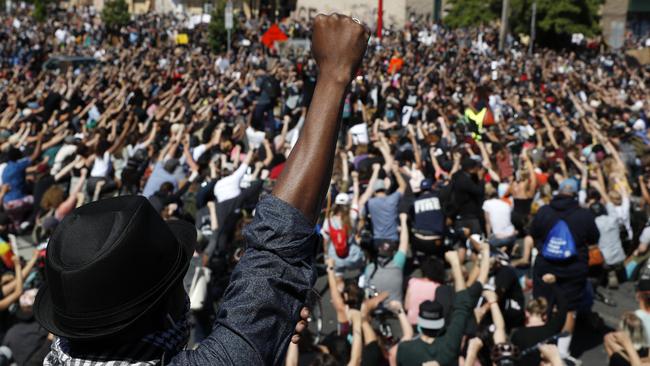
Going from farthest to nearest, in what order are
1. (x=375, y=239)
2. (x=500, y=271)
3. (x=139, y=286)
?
1. (x=375, y=239)
2. (x=500, y=271)
3. (x=139, y=286)

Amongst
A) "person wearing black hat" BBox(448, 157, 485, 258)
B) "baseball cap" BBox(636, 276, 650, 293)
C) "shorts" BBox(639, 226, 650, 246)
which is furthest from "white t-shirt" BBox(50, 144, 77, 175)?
"baseball cap" BBox(636, 276, 650, 293)

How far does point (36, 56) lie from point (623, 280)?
26.7 metres

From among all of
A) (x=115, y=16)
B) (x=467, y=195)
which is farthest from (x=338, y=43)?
(x=115, y=16)

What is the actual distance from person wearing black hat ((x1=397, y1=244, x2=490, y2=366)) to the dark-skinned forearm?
3.42 meters

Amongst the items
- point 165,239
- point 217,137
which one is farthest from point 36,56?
point 165,239

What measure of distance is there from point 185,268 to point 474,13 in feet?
158

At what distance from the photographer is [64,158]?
34.4ft

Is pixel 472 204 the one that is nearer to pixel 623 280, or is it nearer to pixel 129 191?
pixel 623 280

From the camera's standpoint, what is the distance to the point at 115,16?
135 feet

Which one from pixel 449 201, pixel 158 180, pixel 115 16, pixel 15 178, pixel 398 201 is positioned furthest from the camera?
pixel 115 16

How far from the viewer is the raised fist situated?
1.38 metres

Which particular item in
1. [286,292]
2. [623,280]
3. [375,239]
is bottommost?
[623,280]

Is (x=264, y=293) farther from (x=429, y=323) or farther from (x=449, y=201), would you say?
(x=449, y=201)

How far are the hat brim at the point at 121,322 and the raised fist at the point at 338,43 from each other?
1.43 feet
